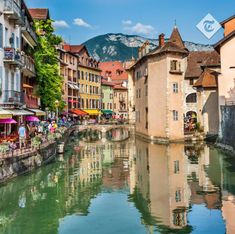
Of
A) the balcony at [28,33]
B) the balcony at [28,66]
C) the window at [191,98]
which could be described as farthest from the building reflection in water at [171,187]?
the window at [191,98]

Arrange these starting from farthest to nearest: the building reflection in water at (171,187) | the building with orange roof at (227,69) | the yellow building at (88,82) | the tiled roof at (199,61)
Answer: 1. the yellow building at (88,82)
2. the tiled roof at (199,61)
3. the building with orange roof at (227,69)
4. the building reflection in water at (171,187)

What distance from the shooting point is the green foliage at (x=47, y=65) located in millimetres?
48719

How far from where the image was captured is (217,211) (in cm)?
2020

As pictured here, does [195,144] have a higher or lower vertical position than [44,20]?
lower

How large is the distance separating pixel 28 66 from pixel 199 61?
35.6 m

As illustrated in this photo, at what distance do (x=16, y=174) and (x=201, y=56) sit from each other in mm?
49428

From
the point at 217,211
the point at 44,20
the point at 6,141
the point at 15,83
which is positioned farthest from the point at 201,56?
the point at 217,211

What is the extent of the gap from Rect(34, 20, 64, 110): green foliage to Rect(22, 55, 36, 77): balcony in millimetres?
2367

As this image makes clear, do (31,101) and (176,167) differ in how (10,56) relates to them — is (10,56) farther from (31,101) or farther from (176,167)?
(176,167)

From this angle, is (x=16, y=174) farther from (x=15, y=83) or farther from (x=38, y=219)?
(x=15, y=83)

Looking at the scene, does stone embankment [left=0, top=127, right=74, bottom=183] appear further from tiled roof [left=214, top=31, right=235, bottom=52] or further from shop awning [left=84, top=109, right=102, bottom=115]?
shop awning [left=84, top=109, right=102, bottom=115]

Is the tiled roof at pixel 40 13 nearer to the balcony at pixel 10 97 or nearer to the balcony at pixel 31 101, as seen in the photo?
the balcony at pixel 31 101

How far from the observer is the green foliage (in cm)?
4872

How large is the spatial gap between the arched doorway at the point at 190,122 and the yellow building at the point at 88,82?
2684 cm
